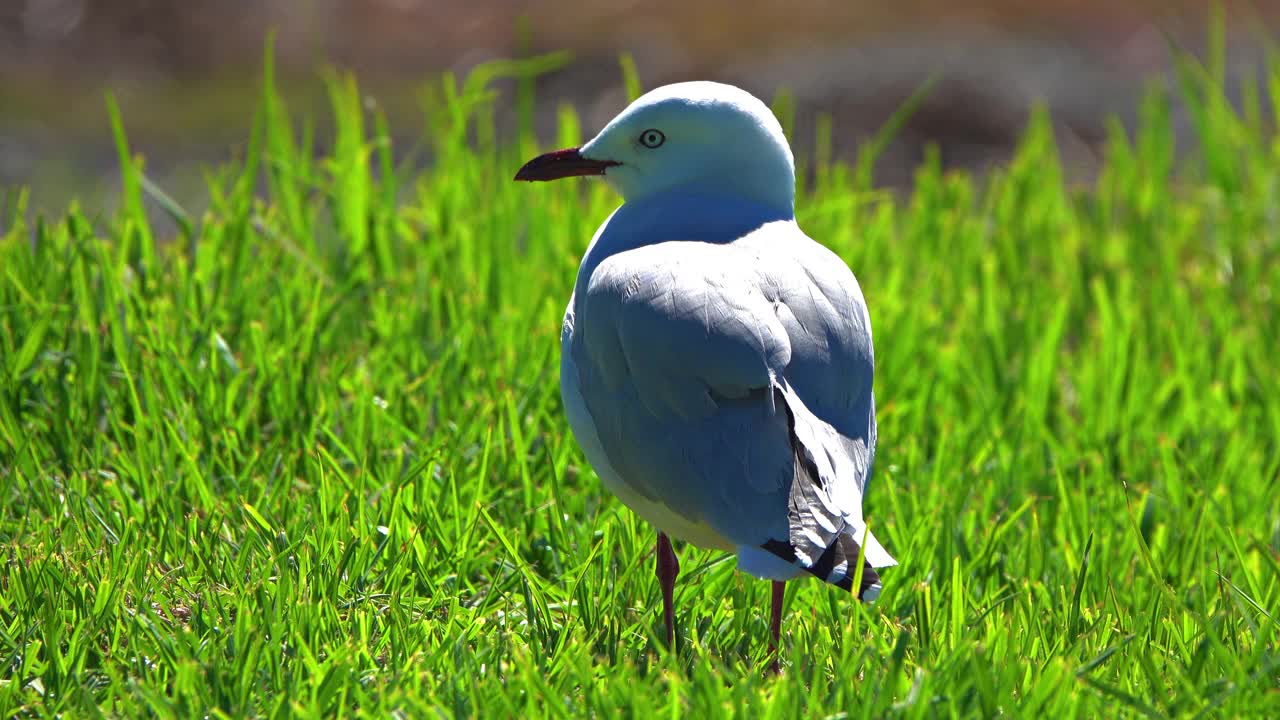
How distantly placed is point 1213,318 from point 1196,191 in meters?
1.16

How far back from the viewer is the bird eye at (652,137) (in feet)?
10.4

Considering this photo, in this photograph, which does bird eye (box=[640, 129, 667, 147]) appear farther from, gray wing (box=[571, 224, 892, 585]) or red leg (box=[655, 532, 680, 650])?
red leg (box=[655, 532, 680, 650])

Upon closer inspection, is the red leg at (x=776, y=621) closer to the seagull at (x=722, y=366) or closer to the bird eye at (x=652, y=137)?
the seagull at (x=722, y=366)

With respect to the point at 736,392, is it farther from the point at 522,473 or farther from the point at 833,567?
the point at 522,473

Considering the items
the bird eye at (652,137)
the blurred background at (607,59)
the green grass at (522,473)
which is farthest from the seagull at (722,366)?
the blurred background at (607,59)

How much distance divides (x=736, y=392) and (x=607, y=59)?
235 inches

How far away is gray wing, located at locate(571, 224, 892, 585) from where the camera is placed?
104 inches

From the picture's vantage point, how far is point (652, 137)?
3170mm

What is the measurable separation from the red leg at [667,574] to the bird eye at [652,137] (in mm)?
827

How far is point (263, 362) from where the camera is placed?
375cm

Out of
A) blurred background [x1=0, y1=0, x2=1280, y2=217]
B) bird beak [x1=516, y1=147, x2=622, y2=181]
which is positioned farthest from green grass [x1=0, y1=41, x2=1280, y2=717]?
blurred background [x1=0, y1=0, x2=1280, y2=217]

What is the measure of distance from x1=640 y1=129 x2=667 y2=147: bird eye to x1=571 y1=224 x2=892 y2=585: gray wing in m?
0.34

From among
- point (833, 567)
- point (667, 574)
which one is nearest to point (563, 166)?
point (667, 574)

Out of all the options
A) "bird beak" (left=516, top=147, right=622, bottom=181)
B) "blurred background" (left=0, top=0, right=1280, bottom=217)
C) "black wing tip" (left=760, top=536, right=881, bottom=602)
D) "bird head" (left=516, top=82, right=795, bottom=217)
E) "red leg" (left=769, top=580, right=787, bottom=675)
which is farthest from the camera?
"blurred background" (left=0, top=0, right=1280, bottom=217)
